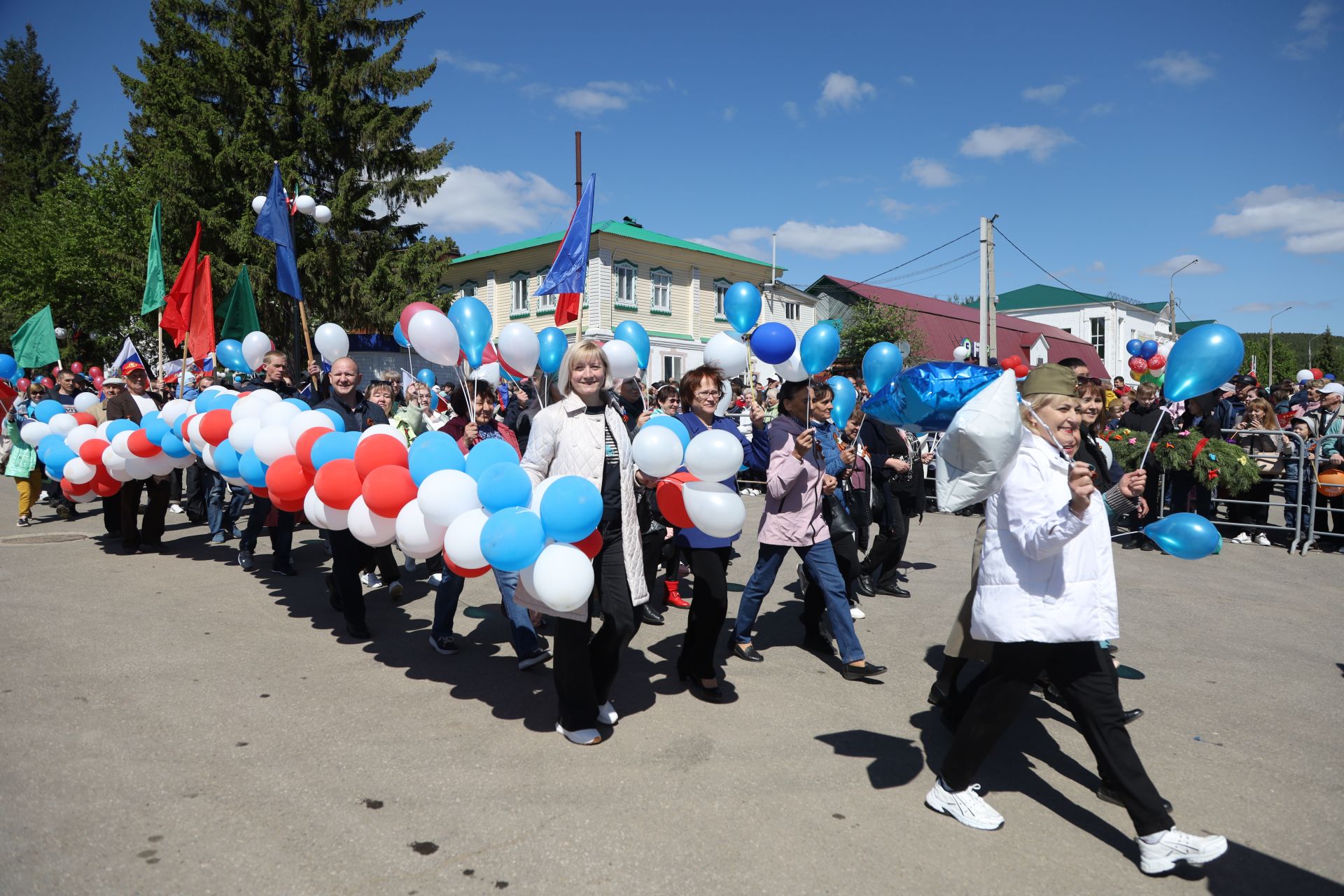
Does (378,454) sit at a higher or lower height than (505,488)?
higher

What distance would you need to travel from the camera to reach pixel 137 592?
646 centimetres

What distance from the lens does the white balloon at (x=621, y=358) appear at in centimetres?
543

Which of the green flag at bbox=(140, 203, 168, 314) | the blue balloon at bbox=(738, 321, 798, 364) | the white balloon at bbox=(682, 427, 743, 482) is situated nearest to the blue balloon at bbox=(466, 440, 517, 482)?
the white balloon at bbox=(682, 427, 743, 482)

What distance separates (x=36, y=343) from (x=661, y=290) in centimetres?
2157

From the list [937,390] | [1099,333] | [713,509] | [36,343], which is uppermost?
[1099,333]

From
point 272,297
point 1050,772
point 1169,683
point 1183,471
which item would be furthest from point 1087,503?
point 272,297

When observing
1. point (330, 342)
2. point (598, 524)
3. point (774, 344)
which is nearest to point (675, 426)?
point (598, 524)

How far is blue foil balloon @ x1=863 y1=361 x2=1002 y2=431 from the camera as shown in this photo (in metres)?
3.52

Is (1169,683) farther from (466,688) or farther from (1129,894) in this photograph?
(466,688)

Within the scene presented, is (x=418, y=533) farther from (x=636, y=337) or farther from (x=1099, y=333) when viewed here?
(x=1099, y=333)

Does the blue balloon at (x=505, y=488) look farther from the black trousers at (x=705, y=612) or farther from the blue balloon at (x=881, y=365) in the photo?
the blue balloon at (x=881, y=365)

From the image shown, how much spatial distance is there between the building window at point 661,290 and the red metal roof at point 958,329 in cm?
990

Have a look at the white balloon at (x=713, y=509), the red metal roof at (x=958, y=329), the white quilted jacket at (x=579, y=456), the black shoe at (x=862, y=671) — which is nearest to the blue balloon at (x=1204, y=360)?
the white balloon at (x=713, y=509)

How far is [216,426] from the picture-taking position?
6.04 meters
